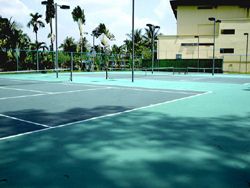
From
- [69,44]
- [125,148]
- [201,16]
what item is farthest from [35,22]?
[125,148]

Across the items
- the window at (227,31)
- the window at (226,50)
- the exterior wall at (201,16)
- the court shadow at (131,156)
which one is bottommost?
the court shadow at (131,156)

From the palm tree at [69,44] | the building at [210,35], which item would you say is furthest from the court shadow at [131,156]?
the palm tree at [69,44]

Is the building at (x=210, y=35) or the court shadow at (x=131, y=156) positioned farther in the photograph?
the building at (x=210, y=35)

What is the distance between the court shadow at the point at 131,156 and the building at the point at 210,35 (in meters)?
33.0

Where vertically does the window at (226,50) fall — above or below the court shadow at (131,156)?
above

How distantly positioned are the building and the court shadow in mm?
32959

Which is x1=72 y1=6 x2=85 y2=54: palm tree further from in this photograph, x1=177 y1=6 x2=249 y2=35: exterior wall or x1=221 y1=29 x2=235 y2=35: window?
x1=221 y1=29 x2=235 y2=35: window

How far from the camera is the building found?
41372mm

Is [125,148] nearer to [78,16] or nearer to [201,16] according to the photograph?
[201,16]

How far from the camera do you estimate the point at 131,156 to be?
12.8ft

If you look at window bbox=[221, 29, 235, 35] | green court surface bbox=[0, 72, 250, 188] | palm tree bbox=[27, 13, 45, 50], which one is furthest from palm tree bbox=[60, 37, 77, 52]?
green court surface bbox=[0, 72, 250, 188]

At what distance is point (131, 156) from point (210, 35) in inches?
1726

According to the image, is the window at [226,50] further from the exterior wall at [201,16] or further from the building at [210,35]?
the exterior wall at [201,16]

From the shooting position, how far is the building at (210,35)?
4137cm
